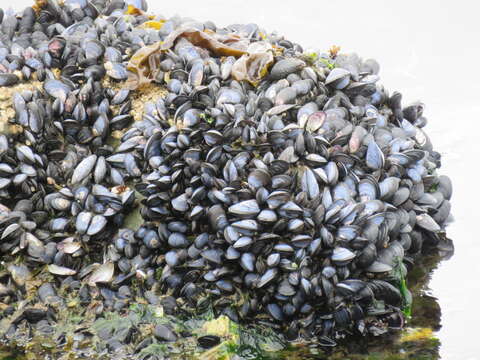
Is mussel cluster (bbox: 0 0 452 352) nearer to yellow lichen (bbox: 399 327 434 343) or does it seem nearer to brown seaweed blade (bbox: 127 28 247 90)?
brown seaweed blade (bbox: 127 28 247 90)

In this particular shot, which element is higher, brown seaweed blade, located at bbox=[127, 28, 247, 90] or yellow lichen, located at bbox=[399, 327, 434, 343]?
brown seaweed blade, located at bbox=[127, 28, 247, 90]

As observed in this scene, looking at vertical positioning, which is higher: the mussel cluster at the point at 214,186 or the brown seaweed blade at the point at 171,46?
the brown seaweed blade at the point at 171,46

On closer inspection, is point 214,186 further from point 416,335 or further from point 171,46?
point 416,335

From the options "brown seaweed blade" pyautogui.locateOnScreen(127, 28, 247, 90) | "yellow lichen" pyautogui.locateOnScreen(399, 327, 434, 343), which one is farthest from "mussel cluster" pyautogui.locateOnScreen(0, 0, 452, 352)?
"yellow lichen" pyautogui.locateOnScreen(399, 327, 434, 343)

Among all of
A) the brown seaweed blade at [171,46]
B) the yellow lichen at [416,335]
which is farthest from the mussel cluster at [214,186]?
the yellow lichen at [416,335]

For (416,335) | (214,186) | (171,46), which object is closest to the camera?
(416,335)

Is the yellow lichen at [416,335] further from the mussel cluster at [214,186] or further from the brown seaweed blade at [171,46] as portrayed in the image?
the brown seaweed blade at [171,46]

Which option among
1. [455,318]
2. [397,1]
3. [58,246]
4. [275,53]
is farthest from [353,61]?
[397,1]

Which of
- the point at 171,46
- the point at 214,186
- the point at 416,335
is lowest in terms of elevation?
the point at 416,335

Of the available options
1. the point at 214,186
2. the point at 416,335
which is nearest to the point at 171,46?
the point at 214,186
